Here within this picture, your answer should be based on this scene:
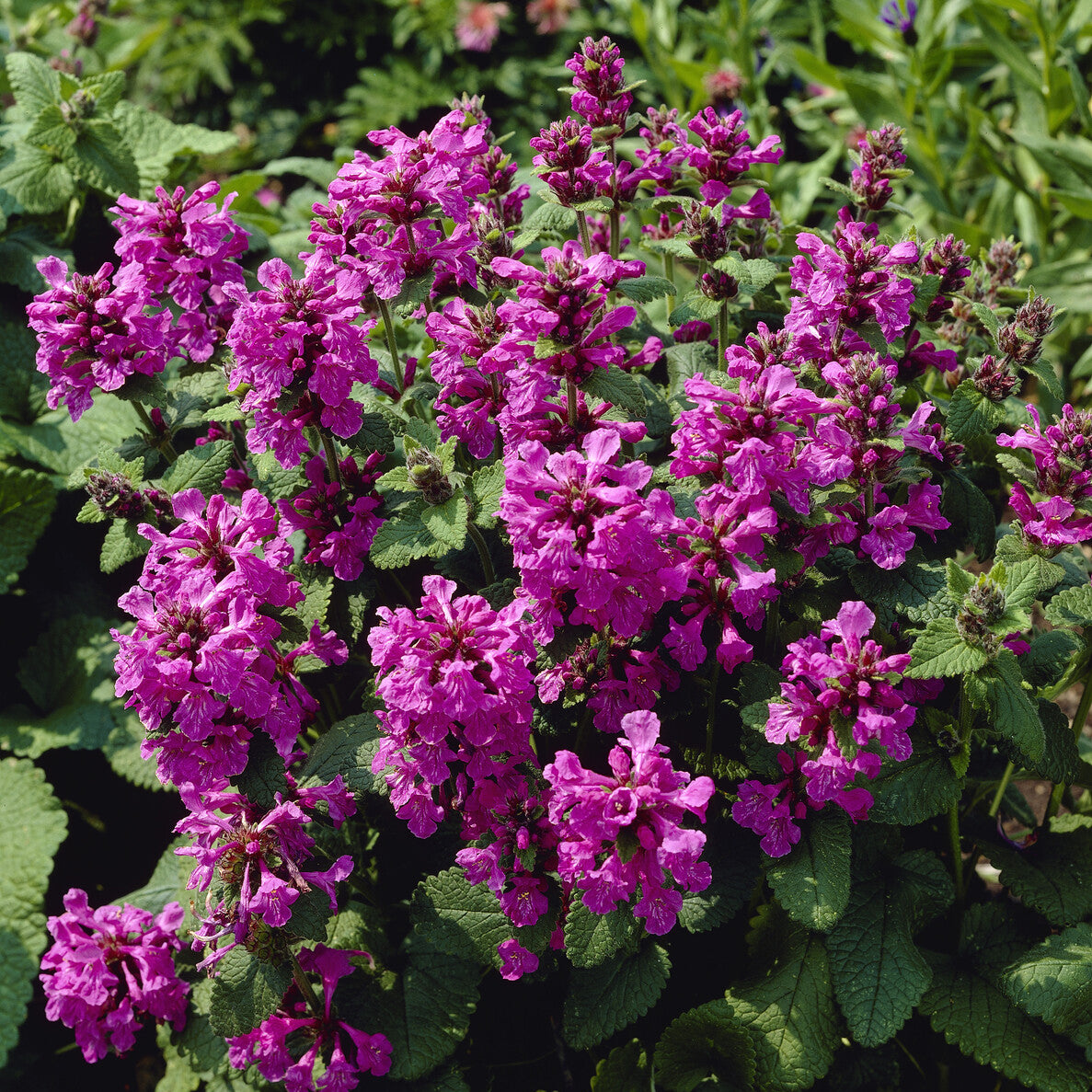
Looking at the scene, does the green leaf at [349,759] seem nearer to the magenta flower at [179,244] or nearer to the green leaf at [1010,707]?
the magenta flower at [179,244]

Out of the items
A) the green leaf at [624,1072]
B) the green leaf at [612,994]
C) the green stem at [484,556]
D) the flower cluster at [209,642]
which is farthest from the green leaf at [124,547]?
the green leaf at [624,1072]

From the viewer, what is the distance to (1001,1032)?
180cm

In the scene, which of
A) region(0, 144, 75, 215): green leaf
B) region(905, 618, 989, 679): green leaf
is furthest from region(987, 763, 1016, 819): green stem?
region(0, 144, 75, 215): green leaf

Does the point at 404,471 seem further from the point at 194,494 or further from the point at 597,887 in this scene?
the point at 597,887

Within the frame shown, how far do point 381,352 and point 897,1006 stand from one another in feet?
5.37

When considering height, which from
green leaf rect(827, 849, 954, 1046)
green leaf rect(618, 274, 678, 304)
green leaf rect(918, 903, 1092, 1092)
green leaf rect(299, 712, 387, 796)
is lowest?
green leaf rect(918, 903, 1092, 1092)

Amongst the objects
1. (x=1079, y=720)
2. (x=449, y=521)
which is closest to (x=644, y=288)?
(x=449, y=521)

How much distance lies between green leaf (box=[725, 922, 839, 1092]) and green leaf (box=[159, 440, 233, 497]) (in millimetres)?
1358

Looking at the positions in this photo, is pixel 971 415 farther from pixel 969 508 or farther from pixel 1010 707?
pixel 1010 707

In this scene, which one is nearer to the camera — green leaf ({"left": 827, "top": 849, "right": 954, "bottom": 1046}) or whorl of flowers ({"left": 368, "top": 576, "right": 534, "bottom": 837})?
whorl of flowers ({"left": 368, "top": 576, "right": 534, "bottom": 837})

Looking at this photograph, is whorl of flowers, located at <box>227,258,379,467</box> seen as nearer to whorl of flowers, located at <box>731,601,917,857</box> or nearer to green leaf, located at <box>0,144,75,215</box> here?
whorl of flowers, located at <box>731,601,917,857</box>

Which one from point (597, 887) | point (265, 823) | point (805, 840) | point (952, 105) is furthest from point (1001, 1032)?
point (952, 105)

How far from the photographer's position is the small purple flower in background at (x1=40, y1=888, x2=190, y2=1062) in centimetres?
179

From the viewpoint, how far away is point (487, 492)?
1661 millimetres
